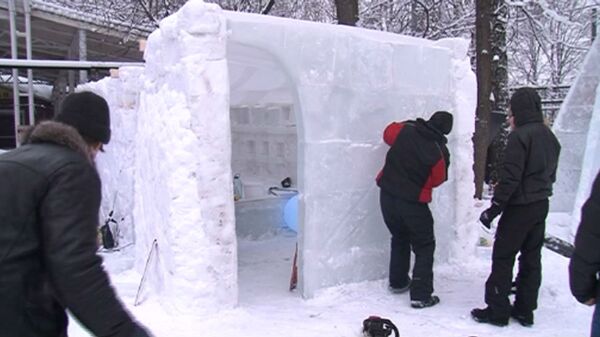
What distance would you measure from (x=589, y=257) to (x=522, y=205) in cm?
186

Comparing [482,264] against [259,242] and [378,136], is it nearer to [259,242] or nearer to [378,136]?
[378,136]

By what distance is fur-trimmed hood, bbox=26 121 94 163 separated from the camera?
1.92 metres

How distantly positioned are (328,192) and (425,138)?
985 mm

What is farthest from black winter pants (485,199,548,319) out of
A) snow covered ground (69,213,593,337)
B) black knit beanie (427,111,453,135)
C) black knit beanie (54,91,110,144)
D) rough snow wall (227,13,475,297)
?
black knit beanie (54,91,110,144)

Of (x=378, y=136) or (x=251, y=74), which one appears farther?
(x=251, y=74)

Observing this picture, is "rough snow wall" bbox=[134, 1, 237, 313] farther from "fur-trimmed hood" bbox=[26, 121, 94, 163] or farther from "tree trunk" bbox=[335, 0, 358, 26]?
"tree trunk" bbox=[335, 0, 358, 26]

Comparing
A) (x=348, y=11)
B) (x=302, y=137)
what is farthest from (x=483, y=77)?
(x=302, y=137)

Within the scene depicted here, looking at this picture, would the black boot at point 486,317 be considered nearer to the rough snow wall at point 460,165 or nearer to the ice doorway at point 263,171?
the rough snow wall at point 460,165

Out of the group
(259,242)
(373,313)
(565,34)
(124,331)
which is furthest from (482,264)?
(565,34)

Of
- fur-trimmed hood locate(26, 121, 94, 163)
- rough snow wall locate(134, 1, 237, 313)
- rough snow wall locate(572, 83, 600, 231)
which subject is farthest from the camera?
rough snow wall locate(572, 83, 600, 231)

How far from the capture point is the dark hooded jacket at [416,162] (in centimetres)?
494

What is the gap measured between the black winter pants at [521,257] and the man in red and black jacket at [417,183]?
646 mm

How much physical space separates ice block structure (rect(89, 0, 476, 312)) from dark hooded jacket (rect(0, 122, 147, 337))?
2685 millimetres

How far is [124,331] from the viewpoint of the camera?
186cm
